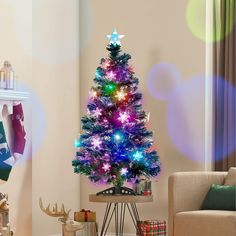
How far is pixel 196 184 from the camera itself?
5.79m

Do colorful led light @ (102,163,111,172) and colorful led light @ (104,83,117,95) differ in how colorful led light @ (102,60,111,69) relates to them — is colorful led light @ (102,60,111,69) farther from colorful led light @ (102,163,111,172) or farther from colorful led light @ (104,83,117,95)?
colorful led light @ (102,163,111,172)

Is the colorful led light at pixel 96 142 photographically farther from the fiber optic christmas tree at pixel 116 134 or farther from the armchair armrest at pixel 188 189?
the armchair armrest at pixel 188 189

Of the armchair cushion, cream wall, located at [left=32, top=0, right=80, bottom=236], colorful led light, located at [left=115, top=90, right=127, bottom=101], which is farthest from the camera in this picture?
cream wall, located at [left=32, top=0, right=80, bottom=236]

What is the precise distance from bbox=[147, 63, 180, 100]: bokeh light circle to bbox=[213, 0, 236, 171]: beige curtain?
42 cm

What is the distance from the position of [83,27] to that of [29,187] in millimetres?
1875

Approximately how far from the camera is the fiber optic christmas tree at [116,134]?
5.88m

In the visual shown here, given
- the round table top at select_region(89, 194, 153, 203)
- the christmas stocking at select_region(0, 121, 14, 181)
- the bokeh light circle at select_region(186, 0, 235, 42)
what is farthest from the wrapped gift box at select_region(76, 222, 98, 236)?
the bokeh light circle at select_region(186, 0, 235, 42)

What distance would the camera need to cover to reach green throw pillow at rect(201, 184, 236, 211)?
5.43 metres

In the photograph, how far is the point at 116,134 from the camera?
5875mm

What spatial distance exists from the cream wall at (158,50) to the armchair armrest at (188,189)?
2.01ft

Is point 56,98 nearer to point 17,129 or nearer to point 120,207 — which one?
point 17,129

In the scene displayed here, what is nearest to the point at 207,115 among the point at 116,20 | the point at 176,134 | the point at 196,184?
the point at 176,134

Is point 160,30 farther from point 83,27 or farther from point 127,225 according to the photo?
point 127,225

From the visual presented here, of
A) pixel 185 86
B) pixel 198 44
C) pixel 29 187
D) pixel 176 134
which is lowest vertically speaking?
pixel 29 187
